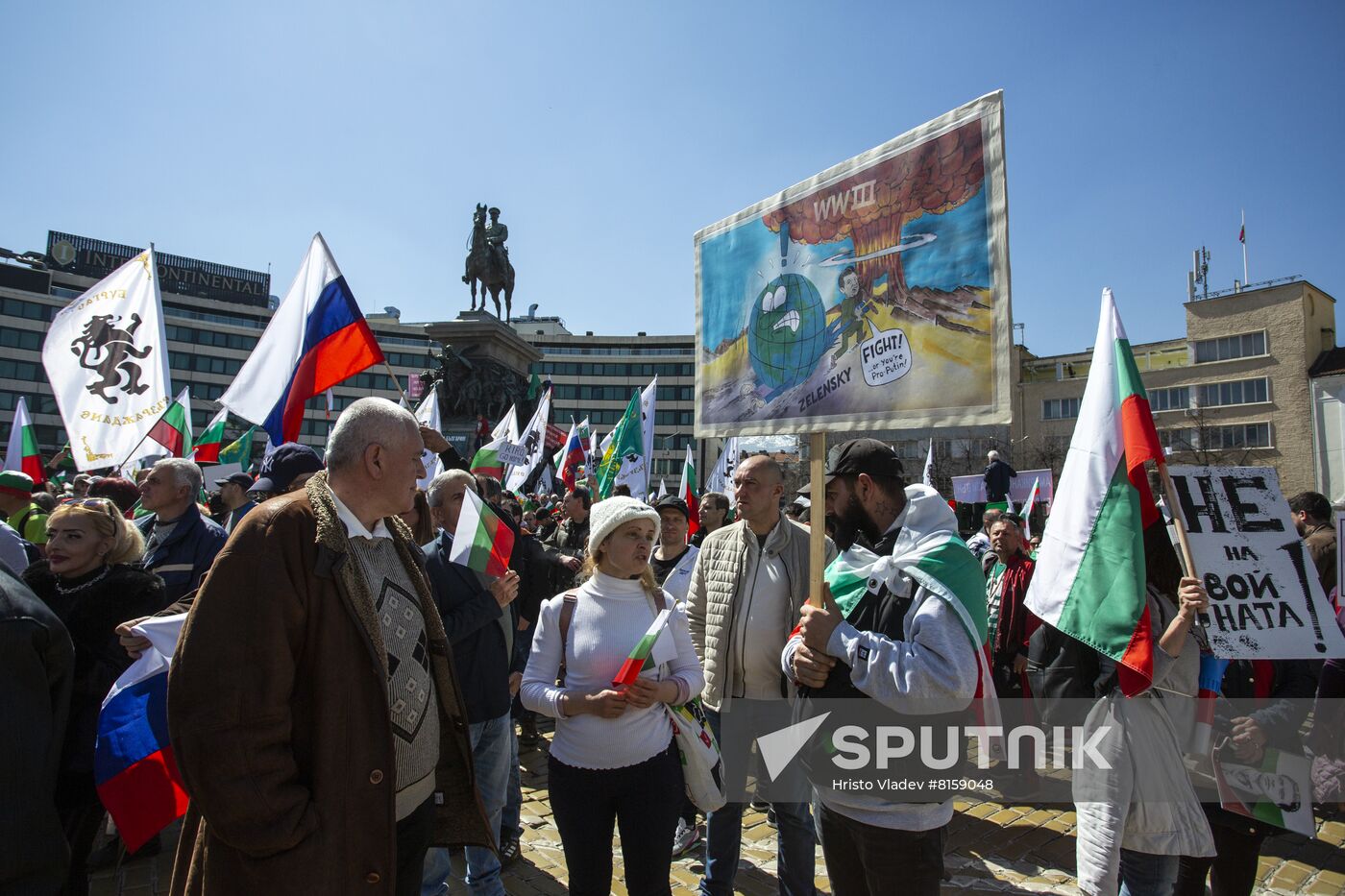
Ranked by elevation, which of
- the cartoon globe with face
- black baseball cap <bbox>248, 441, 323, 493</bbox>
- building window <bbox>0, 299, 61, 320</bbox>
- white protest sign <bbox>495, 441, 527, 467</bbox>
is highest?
building window <bbox>0, 299, 61, 320</bbox>

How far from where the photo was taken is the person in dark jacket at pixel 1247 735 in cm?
316

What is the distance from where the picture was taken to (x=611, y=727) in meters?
2.99

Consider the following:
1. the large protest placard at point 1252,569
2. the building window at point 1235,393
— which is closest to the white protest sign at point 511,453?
the large protest placard at point 1252,569

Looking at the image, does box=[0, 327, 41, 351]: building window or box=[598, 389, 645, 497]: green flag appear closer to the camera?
box=[598, 389, 645, 497]: green flag

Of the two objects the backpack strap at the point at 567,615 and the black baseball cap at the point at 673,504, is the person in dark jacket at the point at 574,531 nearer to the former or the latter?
the black baseball cap at the point at 673,504

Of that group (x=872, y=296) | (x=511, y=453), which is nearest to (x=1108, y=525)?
(x=872, y=296)

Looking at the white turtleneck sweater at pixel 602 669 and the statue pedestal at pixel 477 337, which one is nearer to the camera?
the white turtleneck sweater at pixel 602 669

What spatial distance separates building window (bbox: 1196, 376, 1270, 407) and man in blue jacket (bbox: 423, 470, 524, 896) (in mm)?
55924

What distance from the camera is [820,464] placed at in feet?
8.69

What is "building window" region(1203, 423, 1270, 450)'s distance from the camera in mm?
45281

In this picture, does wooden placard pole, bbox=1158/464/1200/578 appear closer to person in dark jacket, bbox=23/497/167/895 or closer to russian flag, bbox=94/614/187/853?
russian flag, bbox=94/614/187/853

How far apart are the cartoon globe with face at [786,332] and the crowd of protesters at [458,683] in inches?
16.2

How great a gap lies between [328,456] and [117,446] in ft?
18.4

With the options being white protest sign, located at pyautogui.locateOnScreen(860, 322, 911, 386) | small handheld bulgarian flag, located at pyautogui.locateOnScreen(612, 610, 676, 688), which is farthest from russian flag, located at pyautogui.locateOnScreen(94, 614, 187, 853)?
white protest sign, located at pyautogui.locateOnScreen(860, 322, 911, 386)
